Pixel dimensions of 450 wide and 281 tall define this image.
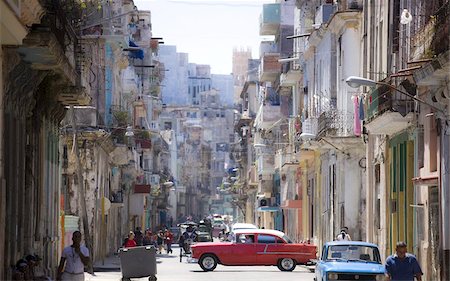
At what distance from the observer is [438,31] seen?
23.9 meters

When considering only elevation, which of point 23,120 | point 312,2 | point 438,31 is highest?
point 312,2

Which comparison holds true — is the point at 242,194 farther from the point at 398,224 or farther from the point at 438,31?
the point at 438,31

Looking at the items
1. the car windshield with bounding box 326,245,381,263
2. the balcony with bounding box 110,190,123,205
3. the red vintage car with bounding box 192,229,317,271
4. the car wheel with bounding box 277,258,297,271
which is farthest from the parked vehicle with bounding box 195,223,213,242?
the car windshield with bounding box 326,245,381,263

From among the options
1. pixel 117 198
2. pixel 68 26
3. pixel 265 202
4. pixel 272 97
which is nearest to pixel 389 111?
pixel 68 26

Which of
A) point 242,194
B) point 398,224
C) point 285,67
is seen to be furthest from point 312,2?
point 242,194

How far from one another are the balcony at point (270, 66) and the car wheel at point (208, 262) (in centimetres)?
3191

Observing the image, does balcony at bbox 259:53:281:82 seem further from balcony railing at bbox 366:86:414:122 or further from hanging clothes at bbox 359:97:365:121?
balcony railing at bbox 366:86:414:122

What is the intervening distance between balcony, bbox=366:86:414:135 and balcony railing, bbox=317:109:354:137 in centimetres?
822

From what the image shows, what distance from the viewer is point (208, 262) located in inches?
1602

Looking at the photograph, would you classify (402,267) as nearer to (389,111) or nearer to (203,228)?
(389,111)

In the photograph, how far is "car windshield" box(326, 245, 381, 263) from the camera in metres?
25.1

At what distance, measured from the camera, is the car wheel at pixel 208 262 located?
4062 cm

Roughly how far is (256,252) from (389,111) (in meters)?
12.0

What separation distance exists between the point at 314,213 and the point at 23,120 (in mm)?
28235
